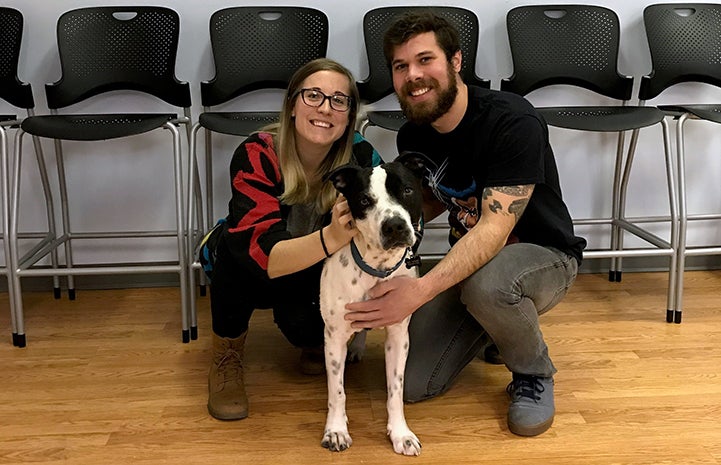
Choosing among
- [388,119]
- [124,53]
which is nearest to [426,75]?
[388,119]

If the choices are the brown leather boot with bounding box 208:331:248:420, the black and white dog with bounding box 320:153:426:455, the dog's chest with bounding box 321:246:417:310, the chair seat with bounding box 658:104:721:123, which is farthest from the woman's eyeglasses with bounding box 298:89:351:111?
the chair seat with bounding box 658:104:721:123

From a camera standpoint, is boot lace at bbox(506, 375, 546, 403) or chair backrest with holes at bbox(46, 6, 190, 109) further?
chair backrest with holes at bbox(46, 6, 190, 109)

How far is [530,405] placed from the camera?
5.84 ft

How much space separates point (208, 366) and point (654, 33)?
7.06ft

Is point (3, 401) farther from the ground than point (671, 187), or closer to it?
closer to it

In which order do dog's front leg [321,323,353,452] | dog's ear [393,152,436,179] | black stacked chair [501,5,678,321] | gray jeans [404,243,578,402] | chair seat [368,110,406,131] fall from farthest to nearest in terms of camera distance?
black stacked chair [501,5,678,321] → chair seat [368,110,406,131] → gray jeans [404,243,578,402] → dog's front leg [321,323,353,452] → dog's ear [393,152,436,179]

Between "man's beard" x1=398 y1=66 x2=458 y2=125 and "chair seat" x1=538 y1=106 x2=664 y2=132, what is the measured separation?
0.72 metres

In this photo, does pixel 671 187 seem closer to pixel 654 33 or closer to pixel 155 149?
pixel 654 33

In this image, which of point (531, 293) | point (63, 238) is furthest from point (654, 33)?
point (63, 238)

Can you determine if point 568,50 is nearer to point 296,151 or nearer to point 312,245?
point 296,151

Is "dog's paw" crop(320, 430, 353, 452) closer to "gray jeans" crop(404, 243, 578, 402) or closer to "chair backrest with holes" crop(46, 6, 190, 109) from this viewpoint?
"gray jeans" crop(404, 243, 578, 402)

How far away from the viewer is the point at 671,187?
2490 mm

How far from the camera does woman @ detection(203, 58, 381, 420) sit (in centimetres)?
172

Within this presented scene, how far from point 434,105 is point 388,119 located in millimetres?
623
